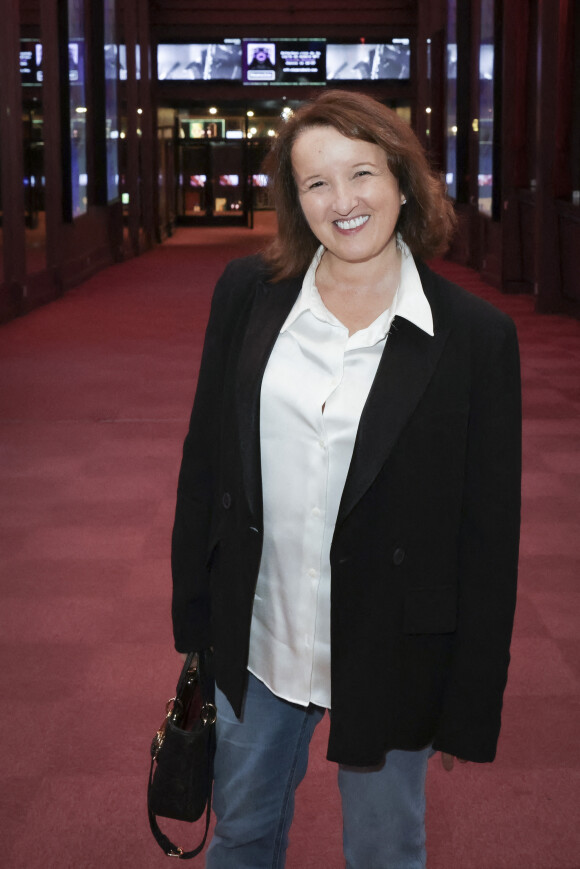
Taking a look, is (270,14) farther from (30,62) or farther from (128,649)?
(128,649)

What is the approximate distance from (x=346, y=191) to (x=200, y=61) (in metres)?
25.4

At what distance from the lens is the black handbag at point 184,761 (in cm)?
185

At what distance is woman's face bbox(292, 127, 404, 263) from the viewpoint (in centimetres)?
180

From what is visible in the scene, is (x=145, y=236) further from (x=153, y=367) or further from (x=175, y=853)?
(x=175, y=853)

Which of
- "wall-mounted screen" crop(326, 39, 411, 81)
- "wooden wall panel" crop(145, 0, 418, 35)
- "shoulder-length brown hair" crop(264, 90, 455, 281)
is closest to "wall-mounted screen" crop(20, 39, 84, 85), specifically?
"wooden wall panel" crop(145, 0, 418, 35)

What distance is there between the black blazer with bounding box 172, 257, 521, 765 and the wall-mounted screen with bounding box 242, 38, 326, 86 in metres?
24.7

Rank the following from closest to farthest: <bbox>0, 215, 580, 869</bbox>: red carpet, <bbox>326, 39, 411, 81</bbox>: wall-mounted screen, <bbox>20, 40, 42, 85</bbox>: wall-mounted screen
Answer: <bbox>0, 215, 580, 869</bbox>: red carpet → <bbox>20, 40, 42, 85</bbox>: wall-mounted screen → <bbox>326, 39, 411, 81</bbox>: wall-mounted screen

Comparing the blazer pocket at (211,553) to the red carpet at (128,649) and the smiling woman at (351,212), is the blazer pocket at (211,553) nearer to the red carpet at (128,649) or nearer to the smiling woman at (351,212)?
the smiling woman at (351,212)

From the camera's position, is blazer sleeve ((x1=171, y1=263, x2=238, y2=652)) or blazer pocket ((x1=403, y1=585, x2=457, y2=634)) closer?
blazer pocket ((x1=403, y1=585, x2=457, y2=634))

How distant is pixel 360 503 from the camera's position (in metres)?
1.73

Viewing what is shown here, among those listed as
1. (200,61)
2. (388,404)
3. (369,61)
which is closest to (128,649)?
(388,404)

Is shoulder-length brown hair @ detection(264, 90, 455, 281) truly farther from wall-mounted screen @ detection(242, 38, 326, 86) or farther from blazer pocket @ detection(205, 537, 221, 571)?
wall-mounted screen @ detection(242, 38, 326, 86)

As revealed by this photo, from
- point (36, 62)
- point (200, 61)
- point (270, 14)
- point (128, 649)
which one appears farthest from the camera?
point (200, 61)

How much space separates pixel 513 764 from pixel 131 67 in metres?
20.8
